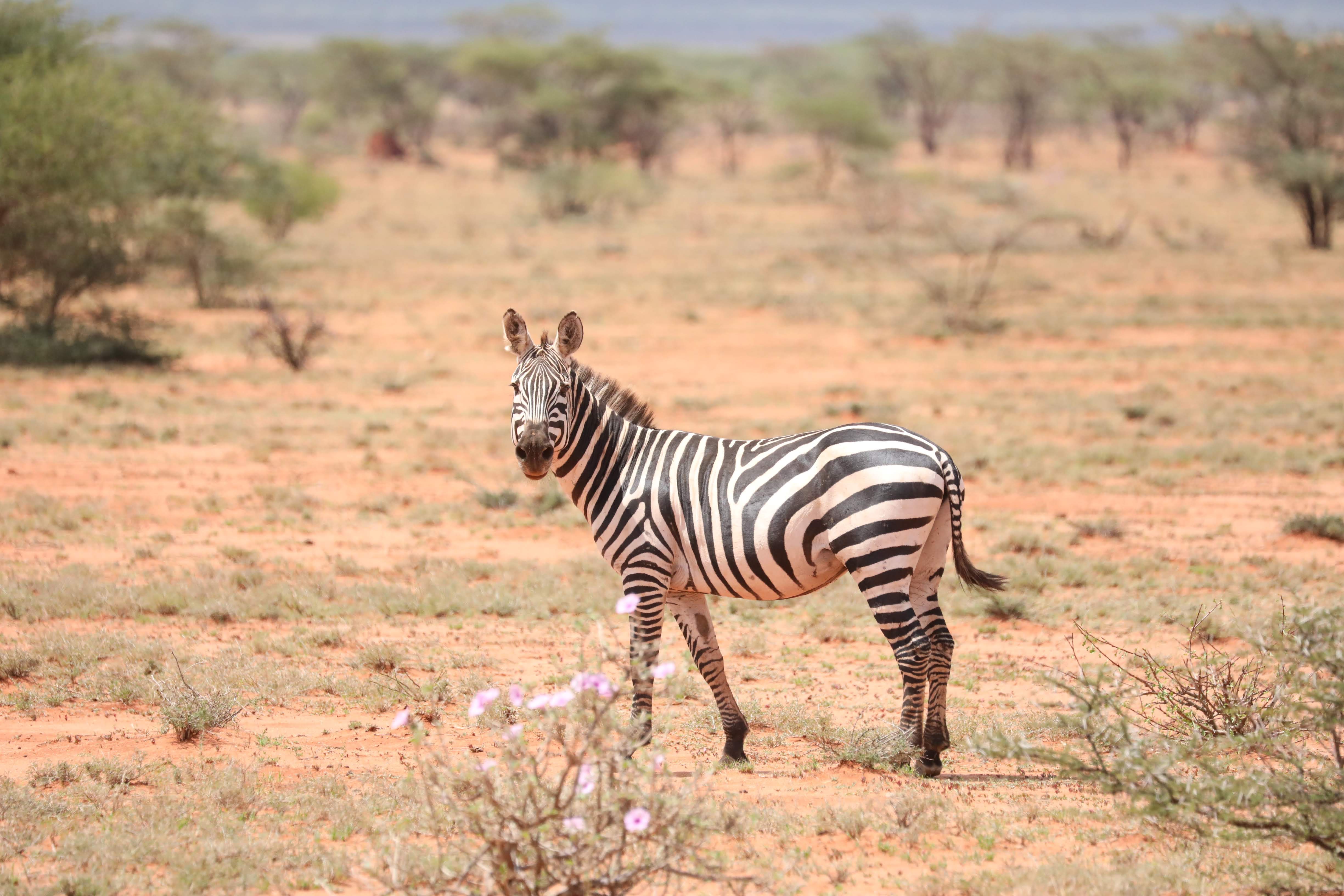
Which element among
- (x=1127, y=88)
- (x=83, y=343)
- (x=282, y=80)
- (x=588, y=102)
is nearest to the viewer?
(x=83, y=343)

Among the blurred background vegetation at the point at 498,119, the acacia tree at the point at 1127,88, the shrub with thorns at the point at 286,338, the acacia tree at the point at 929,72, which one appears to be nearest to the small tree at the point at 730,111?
the blurred background vegetation at the point at 498,119

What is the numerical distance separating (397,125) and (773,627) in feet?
192

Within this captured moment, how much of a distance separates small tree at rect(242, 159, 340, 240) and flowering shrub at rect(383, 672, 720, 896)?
2495 cm

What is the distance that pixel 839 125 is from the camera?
51.1m

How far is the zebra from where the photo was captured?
19.3 feet

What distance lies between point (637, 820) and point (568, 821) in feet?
0.89

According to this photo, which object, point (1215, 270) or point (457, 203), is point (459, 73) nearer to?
point (457, 203)

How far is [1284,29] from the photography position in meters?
34.9

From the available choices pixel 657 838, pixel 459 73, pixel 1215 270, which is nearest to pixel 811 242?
pixel 1215 270

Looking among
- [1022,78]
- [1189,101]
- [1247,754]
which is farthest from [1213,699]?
[1189,101]

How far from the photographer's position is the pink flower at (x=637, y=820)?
3.92 metres

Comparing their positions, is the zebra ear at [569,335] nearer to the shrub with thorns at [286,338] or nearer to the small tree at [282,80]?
the shrub with thorns at [286,338]

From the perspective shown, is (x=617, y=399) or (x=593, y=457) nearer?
(x=593, y=457)

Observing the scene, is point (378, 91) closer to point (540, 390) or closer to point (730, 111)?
point (730, 111)
